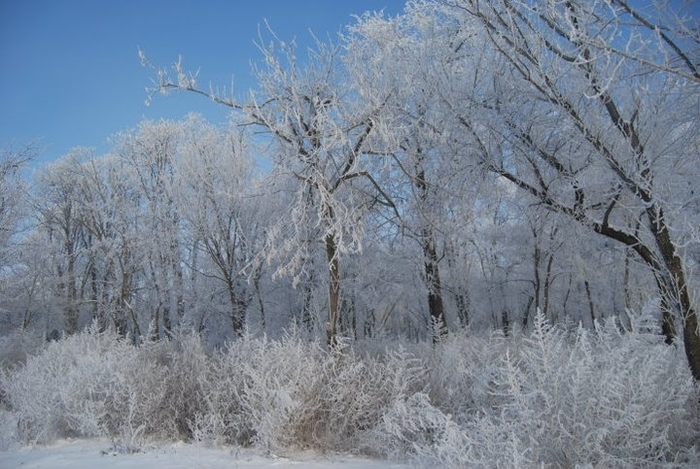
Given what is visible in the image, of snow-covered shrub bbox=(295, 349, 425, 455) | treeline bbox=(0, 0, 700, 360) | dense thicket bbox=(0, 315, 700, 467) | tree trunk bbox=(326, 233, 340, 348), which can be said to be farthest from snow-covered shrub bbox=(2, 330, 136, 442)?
tree trunk bbox=(326, 233, 340, 348)

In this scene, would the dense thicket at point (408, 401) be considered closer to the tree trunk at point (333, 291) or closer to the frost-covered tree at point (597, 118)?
the tree trunk at point (333, 291)

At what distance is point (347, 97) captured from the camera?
7.41 m

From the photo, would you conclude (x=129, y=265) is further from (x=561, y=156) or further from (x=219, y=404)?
(x=561, y=156)

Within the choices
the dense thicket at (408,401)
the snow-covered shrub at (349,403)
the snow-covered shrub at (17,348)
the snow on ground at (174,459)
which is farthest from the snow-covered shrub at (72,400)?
the snow-covered shrub at (17,348)

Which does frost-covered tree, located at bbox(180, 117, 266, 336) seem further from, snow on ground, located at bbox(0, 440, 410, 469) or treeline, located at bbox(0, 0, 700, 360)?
snow on ground, located at bbox(0, 440, 410, 469)

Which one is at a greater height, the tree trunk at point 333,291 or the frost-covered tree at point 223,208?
the frost-covered tree at point 223,208

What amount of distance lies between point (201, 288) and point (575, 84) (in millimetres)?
17869

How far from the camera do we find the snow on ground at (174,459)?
450 centimetres

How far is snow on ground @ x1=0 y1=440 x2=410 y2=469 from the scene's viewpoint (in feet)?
14.8

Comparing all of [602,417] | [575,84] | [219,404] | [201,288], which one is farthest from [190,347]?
[201,288]

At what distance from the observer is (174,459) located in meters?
4.75

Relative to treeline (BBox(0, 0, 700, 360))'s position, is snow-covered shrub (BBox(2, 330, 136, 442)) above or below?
below

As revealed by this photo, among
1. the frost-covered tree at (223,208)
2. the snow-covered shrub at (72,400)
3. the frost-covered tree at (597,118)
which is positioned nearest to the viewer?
the frost-covered tree at (597,118)

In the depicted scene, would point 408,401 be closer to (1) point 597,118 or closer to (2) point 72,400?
(1) point 597,118
